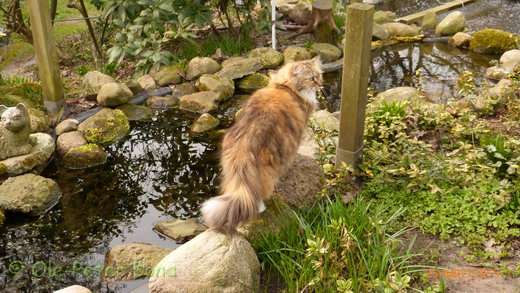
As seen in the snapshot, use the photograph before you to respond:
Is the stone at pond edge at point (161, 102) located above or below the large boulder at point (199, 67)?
below

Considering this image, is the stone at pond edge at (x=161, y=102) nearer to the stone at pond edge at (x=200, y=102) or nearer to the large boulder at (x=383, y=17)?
the stone at pond edge at (x=200, y=102)

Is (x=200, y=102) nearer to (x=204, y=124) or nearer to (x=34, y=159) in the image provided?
(x=204, y=124)

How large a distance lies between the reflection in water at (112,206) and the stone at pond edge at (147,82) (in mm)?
1220

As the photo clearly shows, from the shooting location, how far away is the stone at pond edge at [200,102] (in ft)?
21.9

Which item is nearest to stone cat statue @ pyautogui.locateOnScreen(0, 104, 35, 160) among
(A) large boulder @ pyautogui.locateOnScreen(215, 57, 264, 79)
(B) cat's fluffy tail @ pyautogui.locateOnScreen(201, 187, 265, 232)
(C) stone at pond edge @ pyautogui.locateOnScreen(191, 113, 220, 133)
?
(C) stone at pond edge @ pyautogui.locateOnScreen(191, 113, 220, 133)

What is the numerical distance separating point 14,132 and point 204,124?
2060 millimetres

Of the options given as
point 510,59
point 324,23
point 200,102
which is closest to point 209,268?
point 200,102

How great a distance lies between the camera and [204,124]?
616 cm

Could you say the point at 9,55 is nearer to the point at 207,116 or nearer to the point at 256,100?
the point at 207,116

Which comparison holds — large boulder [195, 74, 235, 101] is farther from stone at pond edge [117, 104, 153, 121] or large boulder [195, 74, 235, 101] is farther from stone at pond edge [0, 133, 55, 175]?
stone at pond edge [0, 133, 55, 175]

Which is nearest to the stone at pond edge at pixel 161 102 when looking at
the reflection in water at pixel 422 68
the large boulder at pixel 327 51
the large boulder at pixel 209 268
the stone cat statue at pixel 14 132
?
the stone cat statue at pixel 14 132

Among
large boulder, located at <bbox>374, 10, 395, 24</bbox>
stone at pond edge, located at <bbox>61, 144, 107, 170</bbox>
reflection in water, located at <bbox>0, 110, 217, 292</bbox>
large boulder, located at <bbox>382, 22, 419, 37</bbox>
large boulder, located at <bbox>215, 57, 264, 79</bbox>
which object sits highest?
large boulder, located at <bbox>374, 10, 395, 24</bbox>

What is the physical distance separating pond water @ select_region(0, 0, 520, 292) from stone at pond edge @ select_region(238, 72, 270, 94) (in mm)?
875

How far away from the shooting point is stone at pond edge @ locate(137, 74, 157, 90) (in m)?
7.19
